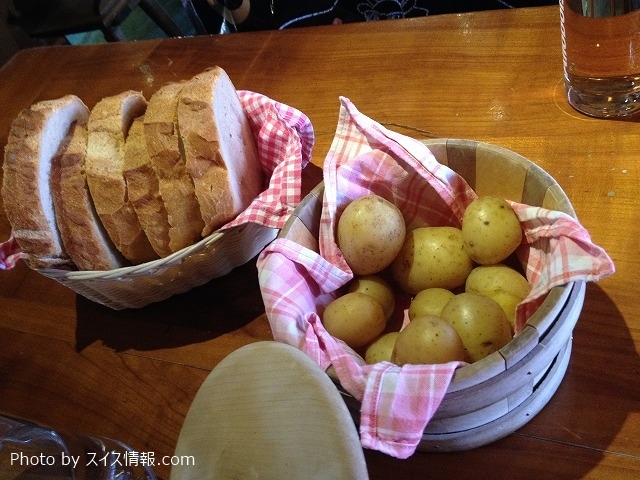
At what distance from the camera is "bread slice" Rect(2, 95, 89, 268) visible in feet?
2.38

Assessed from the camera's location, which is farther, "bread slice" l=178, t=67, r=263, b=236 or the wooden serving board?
"bread slice" l=178, t=67, r=263, b=236

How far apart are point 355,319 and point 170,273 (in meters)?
0.25

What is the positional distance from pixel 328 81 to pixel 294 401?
0.70 m

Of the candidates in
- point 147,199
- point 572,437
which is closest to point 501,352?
point 572,437

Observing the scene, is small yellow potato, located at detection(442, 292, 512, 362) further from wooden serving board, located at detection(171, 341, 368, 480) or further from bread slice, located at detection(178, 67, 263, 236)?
bread slice, located at detection(178, 67, 263, 236)

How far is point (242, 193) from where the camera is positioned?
73cm

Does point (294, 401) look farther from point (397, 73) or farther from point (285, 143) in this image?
point (397, 73)

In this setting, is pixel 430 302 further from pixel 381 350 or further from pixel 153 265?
pixel 153 265

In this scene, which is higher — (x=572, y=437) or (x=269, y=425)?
(x=269, y=425)

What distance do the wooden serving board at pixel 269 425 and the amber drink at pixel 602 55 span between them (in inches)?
21.5

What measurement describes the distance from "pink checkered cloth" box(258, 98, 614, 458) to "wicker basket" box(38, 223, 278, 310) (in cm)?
13

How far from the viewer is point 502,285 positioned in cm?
55

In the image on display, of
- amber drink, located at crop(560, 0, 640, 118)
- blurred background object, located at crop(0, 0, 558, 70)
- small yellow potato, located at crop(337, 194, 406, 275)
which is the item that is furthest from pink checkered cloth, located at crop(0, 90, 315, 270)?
blurred background object, located at crop(0, 0, 558, 70)

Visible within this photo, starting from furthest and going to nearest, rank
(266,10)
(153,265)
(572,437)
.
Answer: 1. (266,10)
2. (153,265)
3. (572,437)
